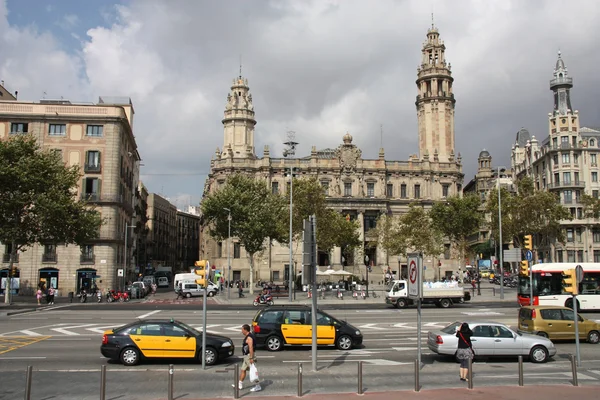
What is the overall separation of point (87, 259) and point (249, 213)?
56.5ft

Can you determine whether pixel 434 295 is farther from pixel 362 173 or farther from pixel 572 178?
pixel 572 178

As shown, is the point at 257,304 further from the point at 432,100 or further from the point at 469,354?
the point at 432,100

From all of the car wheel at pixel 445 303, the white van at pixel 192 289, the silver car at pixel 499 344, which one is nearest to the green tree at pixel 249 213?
the white van at pixel 192 289

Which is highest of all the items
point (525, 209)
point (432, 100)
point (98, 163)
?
point (432, 100)

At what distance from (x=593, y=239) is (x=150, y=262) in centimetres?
7829

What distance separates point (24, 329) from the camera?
26562 mm

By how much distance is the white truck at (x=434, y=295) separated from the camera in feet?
131

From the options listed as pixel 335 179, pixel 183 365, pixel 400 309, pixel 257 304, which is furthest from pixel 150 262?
pixel 183 365

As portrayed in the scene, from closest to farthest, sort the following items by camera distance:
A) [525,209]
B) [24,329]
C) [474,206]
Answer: [24,329], [525,209], [474,206]

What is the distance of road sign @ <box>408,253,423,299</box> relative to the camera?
15.3 metres

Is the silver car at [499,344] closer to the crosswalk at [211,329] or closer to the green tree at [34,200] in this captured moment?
the crosswalk at [211,329]

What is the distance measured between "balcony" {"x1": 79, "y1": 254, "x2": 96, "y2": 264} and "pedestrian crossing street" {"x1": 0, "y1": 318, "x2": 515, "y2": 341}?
91.7ft

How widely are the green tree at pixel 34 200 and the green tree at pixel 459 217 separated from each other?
43.9m

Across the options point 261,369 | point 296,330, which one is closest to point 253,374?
point 261,369
